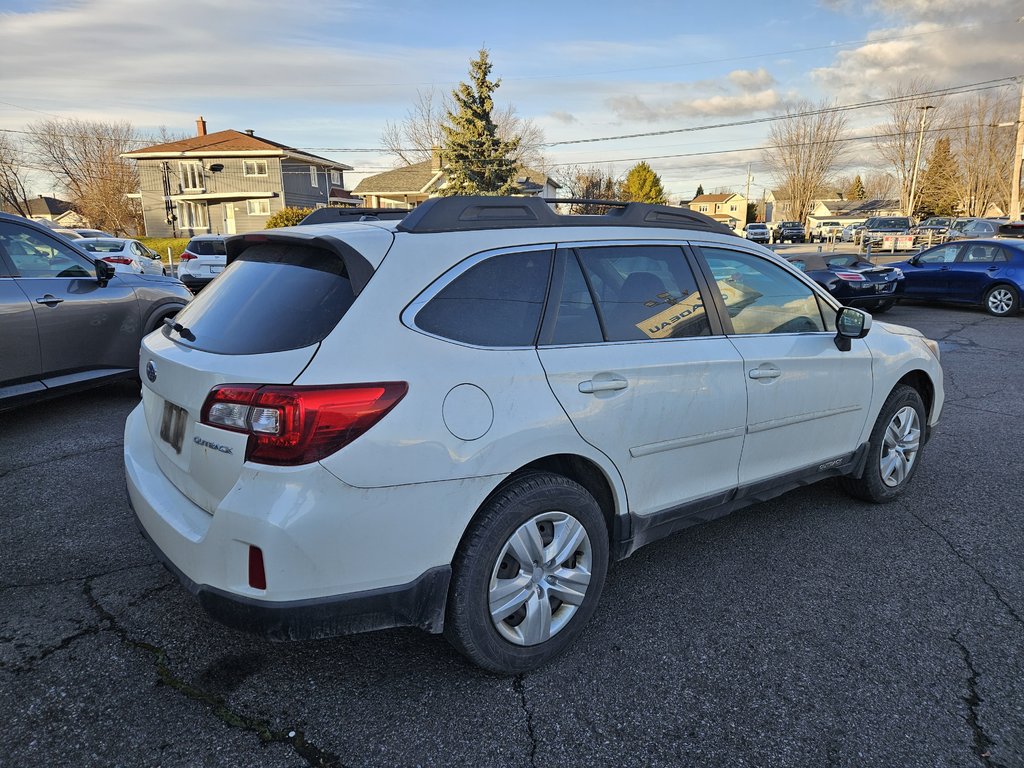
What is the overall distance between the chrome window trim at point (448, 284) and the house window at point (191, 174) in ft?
158

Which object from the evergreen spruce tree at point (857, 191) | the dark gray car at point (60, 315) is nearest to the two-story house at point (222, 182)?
the dark gray car at point (60, 315)

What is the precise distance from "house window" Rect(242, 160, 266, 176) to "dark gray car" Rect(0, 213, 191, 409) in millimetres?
40354

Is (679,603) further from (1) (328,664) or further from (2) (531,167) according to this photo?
(2) (531,167)

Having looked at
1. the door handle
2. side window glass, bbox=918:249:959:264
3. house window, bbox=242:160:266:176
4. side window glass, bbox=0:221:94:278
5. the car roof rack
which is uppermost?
house window, bbox=242:160:266:176

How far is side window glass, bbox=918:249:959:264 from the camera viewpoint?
14.2 m

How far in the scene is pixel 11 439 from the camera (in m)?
5.43

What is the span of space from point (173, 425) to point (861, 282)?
46.1ft

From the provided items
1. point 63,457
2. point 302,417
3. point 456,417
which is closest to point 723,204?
point 63,457

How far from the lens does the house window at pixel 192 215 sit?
45.5 m

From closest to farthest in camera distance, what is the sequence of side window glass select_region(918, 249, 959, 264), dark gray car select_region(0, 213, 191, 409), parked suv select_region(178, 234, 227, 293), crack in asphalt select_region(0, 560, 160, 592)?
1. crack in asphalt select_region(0, 560, 160, 592)
2. dark gray car select_region(0, 213, 191, 409)
3. side window glass select_region(918, 249, 959, 264)
4. parked suv select_region(178, 234, 227, 293)

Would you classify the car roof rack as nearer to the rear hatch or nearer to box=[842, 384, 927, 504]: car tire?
the rear hatch

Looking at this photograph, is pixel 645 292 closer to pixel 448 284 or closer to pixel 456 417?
pixel 448 284

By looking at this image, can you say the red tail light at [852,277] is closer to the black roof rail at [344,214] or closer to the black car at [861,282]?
the black car at [861,282]

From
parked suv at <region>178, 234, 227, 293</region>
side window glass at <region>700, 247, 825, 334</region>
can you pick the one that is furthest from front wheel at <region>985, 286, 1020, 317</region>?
parked suv at <region>178, 234, 227, 293</region>
